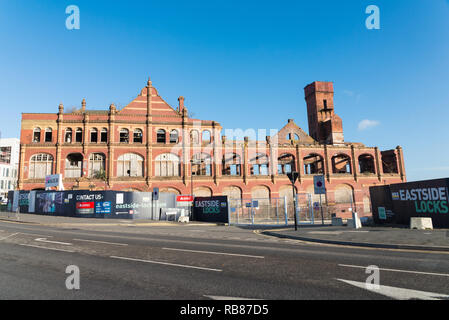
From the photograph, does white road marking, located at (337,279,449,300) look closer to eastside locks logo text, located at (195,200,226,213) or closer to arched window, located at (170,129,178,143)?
eastside locks logo text, located at (195,200,226,213)

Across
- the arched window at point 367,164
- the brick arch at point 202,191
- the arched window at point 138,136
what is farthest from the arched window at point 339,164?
the arched window at point 138,136

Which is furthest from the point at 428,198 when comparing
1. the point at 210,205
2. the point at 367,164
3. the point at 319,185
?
the point at 367,164

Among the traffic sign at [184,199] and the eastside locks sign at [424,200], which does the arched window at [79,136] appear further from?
the eastside locks sign at [424,200]

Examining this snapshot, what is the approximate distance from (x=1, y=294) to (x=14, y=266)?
2.89 metres

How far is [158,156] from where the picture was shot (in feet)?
142

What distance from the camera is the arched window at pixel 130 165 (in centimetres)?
4190

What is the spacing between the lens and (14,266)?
7434 mm

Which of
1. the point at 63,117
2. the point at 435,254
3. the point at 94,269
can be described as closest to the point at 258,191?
the point at 63,117

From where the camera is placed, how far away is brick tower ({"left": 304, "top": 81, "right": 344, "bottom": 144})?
59.5m

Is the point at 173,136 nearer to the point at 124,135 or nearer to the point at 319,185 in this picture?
the point at 124,135

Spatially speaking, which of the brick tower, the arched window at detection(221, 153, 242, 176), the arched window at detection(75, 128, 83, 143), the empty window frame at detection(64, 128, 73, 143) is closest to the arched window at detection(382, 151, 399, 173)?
the brick tower

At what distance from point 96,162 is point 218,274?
40.8m
